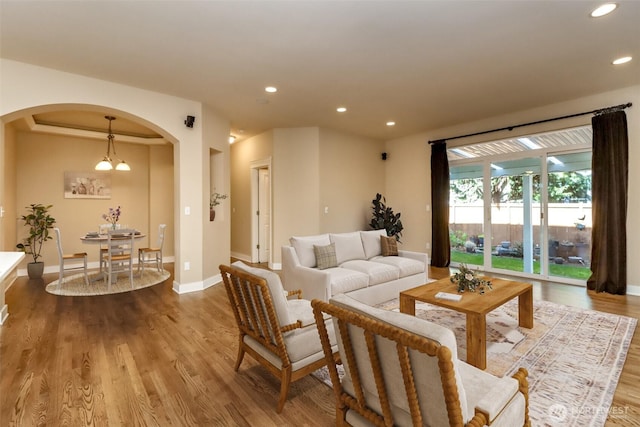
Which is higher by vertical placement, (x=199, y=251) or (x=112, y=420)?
(x=199, y=251)

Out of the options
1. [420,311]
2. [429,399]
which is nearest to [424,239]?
[420,311]

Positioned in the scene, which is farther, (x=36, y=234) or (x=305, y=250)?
(x=36, y=234)

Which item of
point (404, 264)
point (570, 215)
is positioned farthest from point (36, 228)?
point (570, 215)

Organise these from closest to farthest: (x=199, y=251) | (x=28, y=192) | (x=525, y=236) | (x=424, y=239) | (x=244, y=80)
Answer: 1. (x=244, y=80)
2. (x=199, y=251)
3. (x=525, y=236)
4. (x=28, y=192)
5. (x=424, y=239)

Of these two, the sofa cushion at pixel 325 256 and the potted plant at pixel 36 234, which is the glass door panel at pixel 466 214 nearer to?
the sofa cushion at pixel 325 256

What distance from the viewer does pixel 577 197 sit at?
4.76 meters

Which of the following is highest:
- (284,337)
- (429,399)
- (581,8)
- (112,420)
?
(581,8)

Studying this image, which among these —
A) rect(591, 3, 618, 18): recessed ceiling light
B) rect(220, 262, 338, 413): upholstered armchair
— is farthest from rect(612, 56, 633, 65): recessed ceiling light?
rect(220, 262, 338, 413): upholstered armchair

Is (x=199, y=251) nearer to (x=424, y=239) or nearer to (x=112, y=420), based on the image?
(x=112, y=420)

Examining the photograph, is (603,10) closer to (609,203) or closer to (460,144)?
(609,203)

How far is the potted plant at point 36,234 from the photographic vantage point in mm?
5312

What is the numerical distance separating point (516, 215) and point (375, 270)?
3.26 m

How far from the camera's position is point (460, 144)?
236 inches

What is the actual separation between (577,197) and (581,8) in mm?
3273
